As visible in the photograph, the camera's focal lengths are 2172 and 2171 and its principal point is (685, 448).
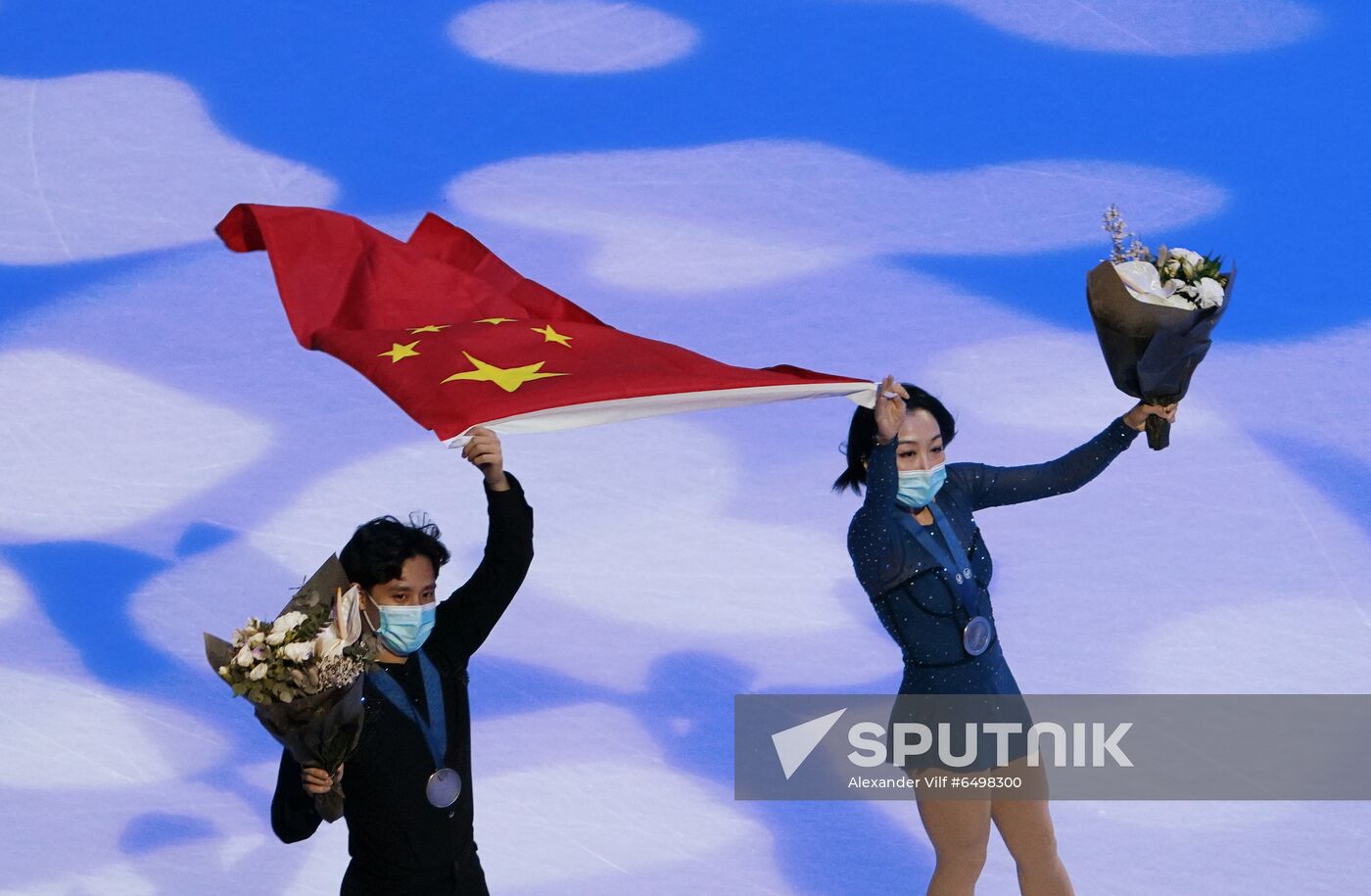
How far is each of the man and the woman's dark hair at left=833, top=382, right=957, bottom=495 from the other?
0.85m

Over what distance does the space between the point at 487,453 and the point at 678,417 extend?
10.6ft

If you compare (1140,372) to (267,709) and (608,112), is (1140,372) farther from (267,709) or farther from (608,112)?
(608,112)

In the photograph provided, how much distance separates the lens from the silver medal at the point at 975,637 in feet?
16.3

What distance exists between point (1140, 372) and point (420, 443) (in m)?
3.35

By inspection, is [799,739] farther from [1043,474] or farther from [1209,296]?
[1209,296]

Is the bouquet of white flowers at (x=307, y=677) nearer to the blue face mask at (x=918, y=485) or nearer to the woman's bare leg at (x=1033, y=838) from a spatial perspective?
the blue face mask at (x=918, y=485)

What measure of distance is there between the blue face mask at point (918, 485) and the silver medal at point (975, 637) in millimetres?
303

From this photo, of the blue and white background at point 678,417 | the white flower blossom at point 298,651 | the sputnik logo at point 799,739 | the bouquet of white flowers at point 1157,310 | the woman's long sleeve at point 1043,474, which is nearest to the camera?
the white flower blossom at point 298,651

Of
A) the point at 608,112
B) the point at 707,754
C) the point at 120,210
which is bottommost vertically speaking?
the point at 707,754

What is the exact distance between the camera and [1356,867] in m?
5.62

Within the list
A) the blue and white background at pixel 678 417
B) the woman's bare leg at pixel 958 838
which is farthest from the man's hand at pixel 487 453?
the blue and white background at pixel 678 417

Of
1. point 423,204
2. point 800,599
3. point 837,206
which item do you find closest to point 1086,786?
point 800,599

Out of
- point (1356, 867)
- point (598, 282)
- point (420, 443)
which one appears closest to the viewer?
point (1356, 867)

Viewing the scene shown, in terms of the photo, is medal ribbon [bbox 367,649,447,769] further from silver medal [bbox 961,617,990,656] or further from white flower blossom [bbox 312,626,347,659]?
silver medal [bbox 961,617,990,656]
